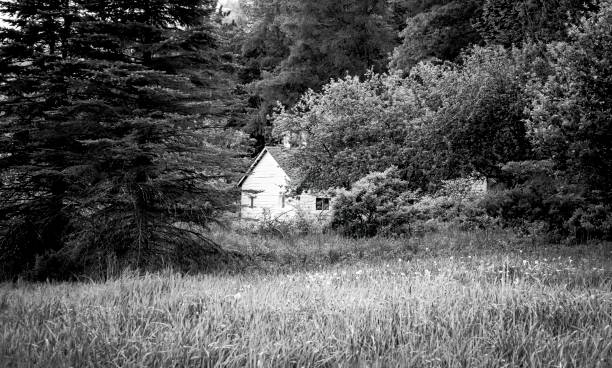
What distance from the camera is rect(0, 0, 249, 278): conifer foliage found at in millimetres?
8023

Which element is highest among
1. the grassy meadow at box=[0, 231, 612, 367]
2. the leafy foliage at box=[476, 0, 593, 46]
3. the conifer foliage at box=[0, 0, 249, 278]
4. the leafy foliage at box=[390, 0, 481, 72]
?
the leafy foliage at box=[390, 0, 481, 72]

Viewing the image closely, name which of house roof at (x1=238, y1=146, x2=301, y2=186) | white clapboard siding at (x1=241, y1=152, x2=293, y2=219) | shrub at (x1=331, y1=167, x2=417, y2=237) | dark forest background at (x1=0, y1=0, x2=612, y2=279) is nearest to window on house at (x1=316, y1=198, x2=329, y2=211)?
house roof at (x1=238, y1=146, x2=301, y2=186)

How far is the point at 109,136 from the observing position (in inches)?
321

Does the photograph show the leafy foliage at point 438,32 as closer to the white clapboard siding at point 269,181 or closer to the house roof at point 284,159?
the house roof at point 284,159

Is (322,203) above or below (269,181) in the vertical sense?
below

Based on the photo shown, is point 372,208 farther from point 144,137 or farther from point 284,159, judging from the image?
point 284,159

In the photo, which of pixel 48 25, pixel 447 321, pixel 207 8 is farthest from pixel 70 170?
pixel 447 321

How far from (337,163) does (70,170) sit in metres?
14.0

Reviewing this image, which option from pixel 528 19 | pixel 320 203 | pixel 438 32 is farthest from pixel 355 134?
pixel 438 32

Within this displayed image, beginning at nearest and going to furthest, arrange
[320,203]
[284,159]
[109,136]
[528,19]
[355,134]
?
[109,136]
[355,134]
[528,19]
[284,159]
[320,203]

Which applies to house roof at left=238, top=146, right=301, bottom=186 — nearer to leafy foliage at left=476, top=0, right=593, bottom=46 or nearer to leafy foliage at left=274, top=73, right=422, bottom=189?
leafy foliage at left=274, top=73, right=422, bottom=189

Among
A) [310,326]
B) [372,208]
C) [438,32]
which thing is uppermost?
[438,32]

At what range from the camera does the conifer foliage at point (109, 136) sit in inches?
316

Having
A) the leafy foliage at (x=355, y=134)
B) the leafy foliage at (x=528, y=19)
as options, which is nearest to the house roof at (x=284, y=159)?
the leafy foliage at (x=355, y=134)
